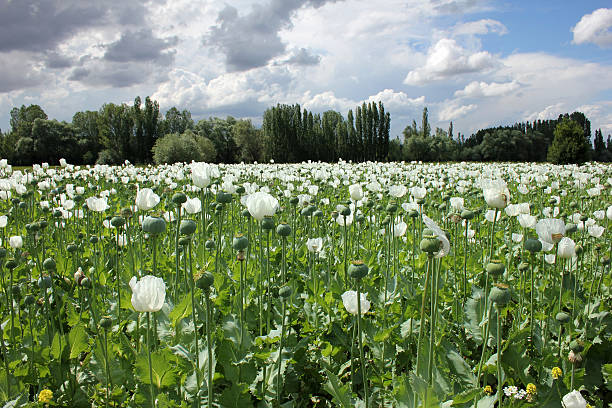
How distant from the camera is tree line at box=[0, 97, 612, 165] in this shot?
33.2 meters

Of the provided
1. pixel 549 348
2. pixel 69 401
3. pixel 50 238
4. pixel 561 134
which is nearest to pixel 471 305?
pixel 549 348

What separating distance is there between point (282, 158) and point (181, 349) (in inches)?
1956

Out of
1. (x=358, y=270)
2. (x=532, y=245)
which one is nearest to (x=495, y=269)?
(x=358, y=270)

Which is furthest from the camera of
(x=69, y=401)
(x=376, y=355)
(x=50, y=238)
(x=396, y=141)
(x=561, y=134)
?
(x=396, y=141)

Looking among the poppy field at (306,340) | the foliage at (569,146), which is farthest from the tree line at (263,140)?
the poppy field at (306,340)

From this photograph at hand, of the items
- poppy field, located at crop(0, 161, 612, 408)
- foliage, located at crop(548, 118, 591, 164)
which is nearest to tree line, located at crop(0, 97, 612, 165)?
foliage, located at crop(548, 118, 591, 164)

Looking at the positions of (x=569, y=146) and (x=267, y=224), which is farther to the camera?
(x=569, y=146)

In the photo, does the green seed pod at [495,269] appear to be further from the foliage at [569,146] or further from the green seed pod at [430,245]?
the foliage at [569,146]

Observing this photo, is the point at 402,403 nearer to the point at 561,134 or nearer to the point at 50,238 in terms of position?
the point at 50,238

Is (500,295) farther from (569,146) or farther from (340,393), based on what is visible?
(569,146)

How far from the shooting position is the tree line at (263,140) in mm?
33188

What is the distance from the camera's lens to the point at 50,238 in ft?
16.0

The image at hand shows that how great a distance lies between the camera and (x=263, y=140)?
2259 inches

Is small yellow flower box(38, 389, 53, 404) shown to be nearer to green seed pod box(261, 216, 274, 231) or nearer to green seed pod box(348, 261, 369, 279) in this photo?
green seed pod box(261, 216, 274, 231)
